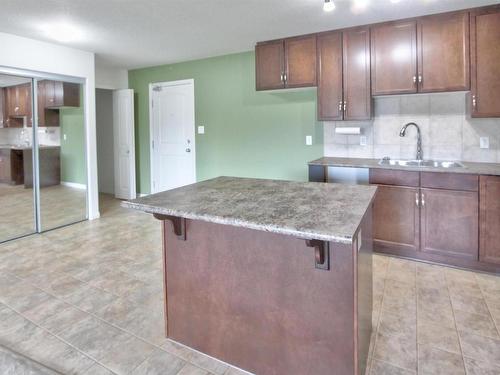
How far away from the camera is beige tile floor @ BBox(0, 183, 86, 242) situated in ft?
13.0

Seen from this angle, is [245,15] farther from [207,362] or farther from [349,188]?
[207,362]

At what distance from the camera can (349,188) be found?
2.17 meters

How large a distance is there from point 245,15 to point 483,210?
2756 mm

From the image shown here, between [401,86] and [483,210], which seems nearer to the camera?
[483,210]

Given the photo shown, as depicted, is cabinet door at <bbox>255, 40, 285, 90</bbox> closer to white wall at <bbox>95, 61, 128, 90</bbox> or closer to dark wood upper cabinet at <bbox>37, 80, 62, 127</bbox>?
dark wood upper cabinet at <bbox>37, 80, 62, 127</bbox>

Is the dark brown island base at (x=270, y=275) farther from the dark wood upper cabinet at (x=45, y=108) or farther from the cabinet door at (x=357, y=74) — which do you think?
the dark wood upper cabinet at (x=45, y=108)

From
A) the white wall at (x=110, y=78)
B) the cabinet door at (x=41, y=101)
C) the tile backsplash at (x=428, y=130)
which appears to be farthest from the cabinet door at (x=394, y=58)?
the white wall at (x=110, y=78)

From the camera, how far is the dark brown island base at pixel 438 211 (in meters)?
2.93

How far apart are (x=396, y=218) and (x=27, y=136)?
421 centimetres

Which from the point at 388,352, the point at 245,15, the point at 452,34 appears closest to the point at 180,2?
the point at 245,15

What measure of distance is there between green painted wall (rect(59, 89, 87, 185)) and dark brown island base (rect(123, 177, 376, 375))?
10.1 ft

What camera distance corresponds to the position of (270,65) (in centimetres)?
405

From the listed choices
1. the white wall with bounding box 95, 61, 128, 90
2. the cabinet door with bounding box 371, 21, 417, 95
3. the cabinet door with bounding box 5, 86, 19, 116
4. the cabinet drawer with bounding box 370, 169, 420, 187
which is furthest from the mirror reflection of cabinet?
the cabinet drawer with bounding box 370, 169, 420, 187

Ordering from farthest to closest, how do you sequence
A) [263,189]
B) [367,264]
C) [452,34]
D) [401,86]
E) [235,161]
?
[235,161]
[401,86]
[452,34]
[263,189]
[367,264]
